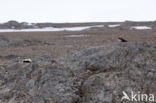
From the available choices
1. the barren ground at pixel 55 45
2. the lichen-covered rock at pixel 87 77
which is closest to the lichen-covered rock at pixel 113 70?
the lichen-covered rock at pixel 87 77

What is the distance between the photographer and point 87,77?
15.7 ft

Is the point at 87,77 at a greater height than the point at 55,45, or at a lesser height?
greater

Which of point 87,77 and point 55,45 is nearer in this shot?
point 87,77

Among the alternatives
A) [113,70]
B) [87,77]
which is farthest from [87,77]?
[113,70]

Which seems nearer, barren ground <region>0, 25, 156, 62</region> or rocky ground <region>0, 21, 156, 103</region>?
Result: rocky ground <region>0, 21, 156, 103</region>

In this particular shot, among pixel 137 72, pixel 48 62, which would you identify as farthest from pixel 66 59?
pixel 137 72

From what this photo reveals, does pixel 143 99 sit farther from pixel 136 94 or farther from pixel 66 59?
pixel 66 59

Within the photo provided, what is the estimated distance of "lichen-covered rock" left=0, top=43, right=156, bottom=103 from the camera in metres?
4.35

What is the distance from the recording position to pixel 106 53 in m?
5.10

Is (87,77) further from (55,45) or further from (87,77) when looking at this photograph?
(55,45)

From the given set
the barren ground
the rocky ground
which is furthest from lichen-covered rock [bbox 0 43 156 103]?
the barren ground

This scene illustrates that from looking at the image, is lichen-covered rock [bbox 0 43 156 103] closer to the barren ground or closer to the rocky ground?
the rocky ground

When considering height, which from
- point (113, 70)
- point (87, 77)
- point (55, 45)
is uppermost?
point (113, 70)

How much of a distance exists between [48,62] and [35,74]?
0.36m
